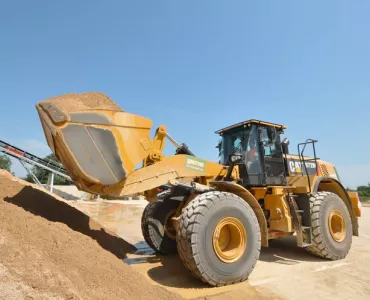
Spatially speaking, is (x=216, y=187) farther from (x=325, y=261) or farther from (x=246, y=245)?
(x=325, y=261)

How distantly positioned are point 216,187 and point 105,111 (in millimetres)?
2536

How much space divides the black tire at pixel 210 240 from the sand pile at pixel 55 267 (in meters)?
0.65

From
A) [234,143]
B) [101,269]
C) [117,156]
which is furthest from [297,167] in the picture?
[101,269]

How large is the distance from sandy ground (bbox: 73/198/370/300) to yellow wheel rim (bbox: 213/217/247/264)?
1.45 feet

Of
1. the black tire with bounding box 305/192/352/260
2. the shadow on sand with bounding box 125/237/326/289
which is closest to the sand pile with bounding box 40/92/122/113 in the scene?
the shadow on sand with bounding box 125/237/326/289

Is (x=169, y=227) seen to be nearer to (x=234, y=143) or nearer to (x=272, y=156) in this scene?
(x=234, y=143)

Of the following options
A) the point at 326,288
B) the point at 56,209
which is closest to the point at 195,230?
the point at 326,288

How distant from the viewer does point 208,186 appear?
5.30 metres

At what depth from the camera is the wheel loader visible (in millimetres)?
4230

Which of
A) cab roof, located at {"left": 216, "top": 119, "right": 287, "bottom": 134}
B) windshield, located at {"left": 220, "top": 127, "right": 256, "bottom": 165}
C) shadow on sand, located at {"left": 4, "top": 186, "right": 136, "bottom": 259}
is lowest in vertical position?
shadow on sand, located at {"left": 4, "top": 186, "right": 136, "bottom": 259}

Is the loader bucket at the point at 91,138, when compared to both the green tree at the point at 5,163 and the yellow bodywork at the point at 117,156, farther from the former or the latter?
the green tree at the point at 5,163

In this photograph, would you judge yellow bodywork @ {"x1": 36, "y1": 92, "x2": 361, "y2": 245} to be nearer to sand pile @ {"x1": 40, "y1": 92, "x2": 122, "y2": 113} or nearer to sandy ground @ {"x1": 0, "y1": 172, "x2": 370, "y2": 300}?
sand pile @ {"x1": 40, "y1": 92, "x2": 122, "y2": 113}

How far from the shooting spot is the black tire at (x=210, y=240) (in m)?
4.07

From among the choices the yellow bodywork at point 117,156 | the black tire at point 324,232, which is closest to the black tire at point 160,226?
the yellow bodywork at point 117,156
